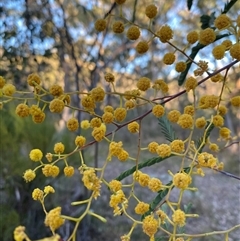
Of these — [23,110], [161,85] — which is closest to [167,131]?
[161,85]

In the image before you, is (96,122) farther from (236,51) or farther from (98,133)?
(236,51)

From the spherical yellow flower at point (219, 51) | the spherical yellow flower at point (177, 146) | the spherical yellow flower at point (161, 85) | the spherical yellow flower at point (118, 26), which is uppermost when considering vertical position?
the spherical yellow flower at point (118, 26)

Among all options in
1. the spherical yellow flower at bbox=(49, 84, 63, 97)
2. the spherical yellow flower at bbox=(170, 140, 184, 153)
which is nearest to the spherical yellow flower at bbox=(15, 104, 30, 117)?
the spherical yellow flower at bbox=(49, 84, 63, 97)

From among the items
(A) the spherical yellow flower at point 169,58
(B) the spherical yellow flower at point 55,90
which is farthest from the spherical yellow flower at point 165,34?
(B) the spherical yellow flower at point 55,90

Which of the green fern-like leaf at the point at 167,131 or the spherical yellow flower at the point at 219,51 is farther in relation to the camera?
the green fern-like leaf at the point at 167,131

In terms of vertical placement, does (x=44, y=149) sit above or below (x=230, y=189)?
below

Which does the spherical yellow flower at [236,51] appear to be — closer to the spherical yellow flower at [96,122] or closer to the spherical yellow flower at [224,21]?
the spherical yellow flower at [224,21]

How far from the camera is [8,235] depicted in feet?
4.63

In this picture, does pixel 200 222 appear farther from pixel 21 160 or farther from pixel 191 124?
pixel 191 124

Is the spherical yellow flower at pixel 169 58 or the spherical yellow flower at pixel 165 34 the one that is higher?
the spherical yellow flower at pixel 165 34

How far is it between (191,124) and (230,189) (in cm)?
262

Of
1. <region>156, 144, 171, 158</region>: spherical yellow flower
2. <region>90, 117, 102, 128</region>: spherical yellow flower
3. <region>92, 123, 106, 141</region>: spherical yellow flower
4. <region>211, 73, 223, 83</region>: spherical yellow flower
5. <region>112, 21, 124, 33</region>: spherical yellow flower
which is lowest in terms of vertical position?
<region>156, 144, 171, 158</region>: spherical yellow flower

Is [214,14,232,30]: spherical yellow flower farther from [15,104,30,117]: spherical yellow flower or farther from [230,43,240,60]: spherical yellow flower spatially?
[15,104,30,117]: spherical yellow flower

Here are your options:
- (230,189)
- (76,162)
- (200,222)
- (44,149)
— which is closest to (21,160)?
(44,149)
